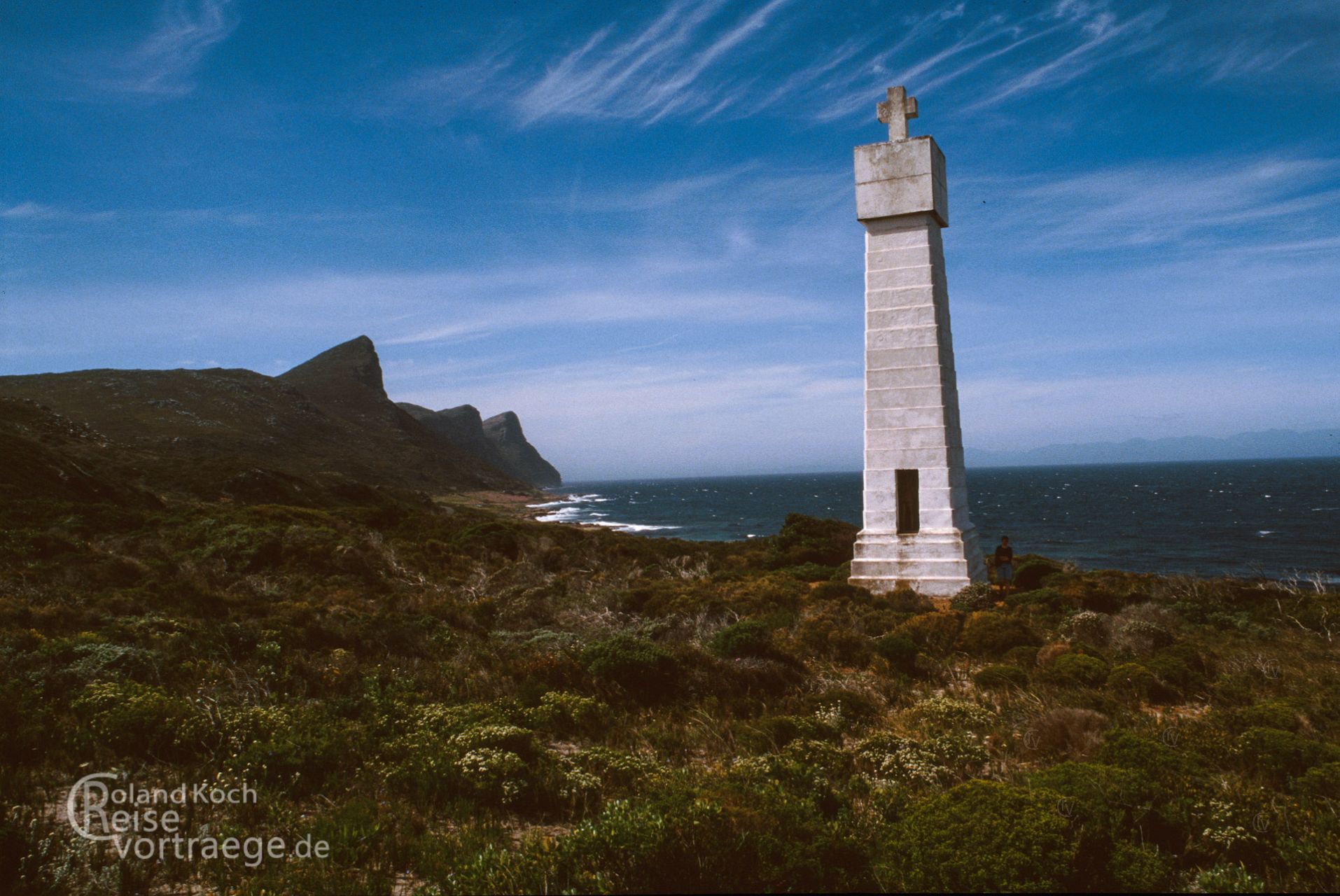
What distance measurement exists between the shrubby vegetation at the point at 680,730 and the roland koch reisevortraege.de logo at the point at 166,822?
0.35ft

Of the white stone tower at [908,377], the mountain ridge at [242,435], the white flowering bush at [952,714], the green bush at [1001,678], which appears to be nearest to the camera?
the white flowering bush at [952,714]

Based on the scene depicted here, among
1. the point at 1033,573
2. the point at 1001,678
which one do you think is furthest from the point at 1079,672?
the point at 1033,573

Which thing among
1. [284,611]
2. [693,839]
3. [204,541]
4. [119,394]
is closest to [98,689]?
[284,611]

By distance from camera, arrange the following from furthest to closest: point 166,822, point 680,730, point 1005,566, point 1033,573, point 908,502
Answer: point 1033,573, point 908,502, point 1005,566, point 680,730, point 166,822

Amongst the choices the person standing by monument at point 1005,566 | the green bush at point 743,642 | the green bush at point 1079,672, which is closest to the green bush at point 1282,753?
the green bush at point 1079,672

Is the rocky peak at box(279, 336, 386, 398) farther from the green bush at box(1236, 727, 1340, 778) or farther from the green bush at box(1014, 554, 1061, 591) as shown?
the green bush at box(1236, 727, 1340, 778)

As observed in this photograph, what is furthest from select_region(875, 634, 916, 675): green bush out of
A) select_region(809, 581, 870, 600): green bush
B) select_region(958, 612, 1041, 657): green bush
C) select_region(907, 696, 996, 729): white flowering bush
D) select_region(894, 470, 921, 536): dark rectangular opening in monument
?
select_region(894, 470, 921, 536): dark rectangular opening in monument

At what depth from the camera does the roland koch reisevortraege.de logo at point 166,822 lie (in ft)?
13.8

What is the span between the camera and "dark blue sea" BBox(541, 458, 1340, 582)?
134 feet

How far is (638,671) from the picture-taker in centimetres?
776

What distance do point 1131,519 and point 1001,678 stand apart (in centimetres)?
6831

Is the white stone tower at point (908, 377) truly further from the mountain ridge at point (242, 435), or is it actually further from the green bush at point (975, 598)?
the mountain ridge at point (242, 435)

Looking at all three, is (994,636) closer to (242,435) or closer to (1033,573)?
(1033,573)

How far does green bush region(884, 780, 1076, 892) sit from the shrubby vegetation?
0.05 feet
